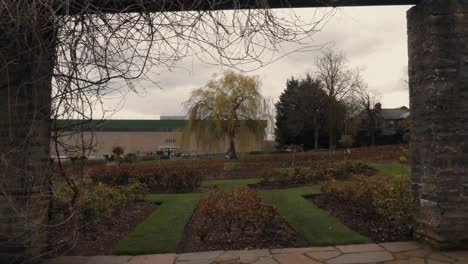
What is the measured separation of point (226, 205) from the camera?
592 centimetres

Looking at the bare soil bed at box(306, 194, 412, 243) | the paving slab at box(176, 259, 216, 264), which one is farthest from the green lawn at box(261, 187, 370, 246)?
the paving slab at box(176, 259, 216, 264)

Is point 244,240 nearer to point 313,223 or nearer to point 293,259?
point 293,259

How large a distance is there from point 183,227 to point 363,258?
2.95m

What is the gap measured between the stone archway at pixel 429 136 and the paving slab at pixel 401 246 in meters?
0.17

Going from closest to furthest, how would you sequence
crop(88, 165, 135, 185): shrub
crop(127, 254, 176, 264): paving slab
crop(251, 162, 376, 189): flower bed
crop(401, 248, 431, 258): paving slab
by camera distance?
1. crop(401, 248, 431, 258): paving slab
2. crop(127, 254, 176, 264): paving slab
3. crop(251, 162, 376, 189): flower bed
4. crop(88, 165, 135, 185): shrub

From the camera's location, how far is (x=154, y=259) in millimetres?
4762

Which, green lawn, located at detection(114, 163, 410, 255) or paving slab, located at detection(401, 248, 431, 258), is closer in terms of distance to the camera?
paving slab, located at detection(401, 248, 431, 258)

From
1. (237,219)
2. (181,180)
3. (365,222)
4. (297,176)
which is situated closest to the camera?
(237,219)

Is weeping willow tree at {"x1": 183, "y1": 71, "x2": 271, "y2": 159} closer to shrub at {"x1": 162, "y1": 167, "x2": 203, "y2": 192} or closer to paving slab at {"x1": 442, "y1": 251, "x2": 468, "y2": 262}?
shrub at {"x1": 162, "y1": 167, "x2": 203, "y2": 192}

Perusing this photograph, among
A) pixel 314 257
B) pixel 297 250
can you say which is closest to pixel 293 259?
pixel 314 257

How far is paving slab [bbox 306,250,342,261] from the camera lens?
4.62 m

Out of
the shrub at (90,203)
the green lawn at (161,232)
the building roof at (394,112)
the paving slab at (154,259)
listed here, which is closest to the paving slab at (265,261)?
the paving slab at (154,259)

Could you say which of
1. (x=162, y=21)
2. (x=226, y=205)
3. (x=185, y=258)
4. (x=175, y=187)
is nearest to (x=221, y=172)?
(x=175, y=187)

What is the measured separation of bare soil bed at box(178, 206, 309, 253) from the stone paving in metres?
0.25
